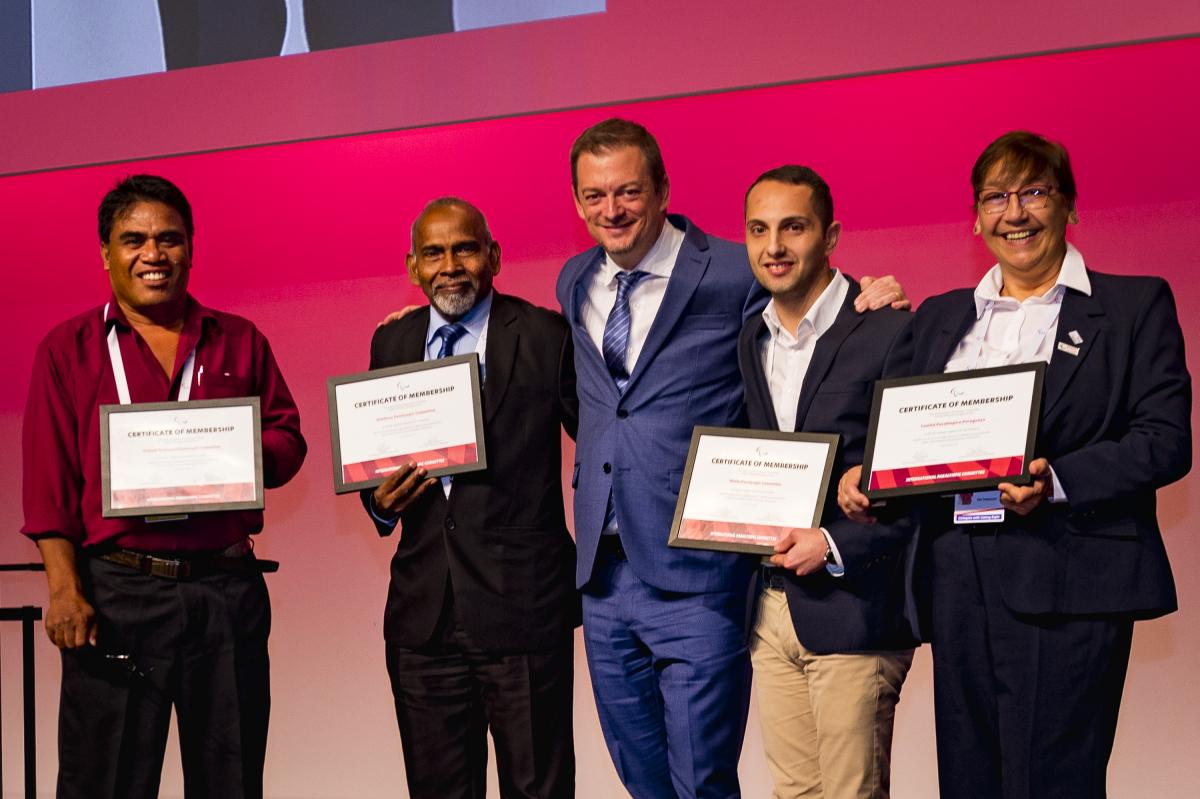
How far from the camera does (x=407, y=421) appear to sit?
3.03 m

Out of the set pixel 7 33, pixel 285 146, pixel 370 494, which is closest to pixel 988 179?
pixel 370 494

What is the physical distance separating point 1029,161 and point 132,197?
2.19 meters

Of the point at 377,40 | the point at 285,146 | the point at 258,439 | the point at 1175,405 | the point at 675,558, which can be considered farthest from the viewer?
the point at 285,146

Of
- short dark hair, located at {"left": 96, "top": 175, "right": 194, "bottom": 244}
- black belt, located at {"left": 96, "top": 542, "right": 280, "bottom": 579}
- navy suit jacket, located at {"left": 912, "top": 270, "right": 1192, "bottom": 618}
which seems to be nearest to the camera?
navy suit jacket, located at {"left": 912, "top": 270, "right": 1192, "bottom": 618}

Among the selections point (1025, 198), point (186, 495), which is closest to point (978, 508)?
point (1025, 198)

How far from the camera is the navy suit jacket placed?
2.46 meters

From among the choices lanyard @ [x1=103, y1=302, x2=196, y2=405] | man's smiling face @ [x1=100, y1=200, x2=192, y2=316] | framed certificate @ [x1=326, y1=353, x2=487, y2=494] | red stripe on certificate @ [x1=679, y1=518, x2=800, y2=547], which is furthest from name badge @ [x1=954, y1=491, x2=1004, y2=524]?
man's smiling face @ [x1=100, y1=200, x2=192, y2=316]

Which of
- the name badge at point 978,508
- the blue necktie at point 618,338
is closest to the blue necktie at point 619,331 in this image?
the blue necktie at point 618,338

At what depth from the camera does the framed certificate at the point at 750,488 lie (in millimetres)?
2682

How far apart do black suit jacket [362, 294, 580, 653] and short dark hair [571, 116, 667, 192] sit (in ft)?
1.50

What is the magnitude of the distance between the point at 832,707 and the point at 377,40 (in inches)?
114

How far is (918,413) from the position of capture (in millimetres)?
2604

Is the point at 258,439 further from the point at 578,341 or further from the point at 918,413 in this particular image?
the point at 918,413

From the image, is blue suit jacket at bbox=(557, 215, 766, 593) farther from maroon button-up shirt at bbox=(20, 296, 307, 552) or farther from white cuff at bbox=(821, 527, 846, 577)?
maroon button-up shirt at bbox=(20, 296, 307, 552)
